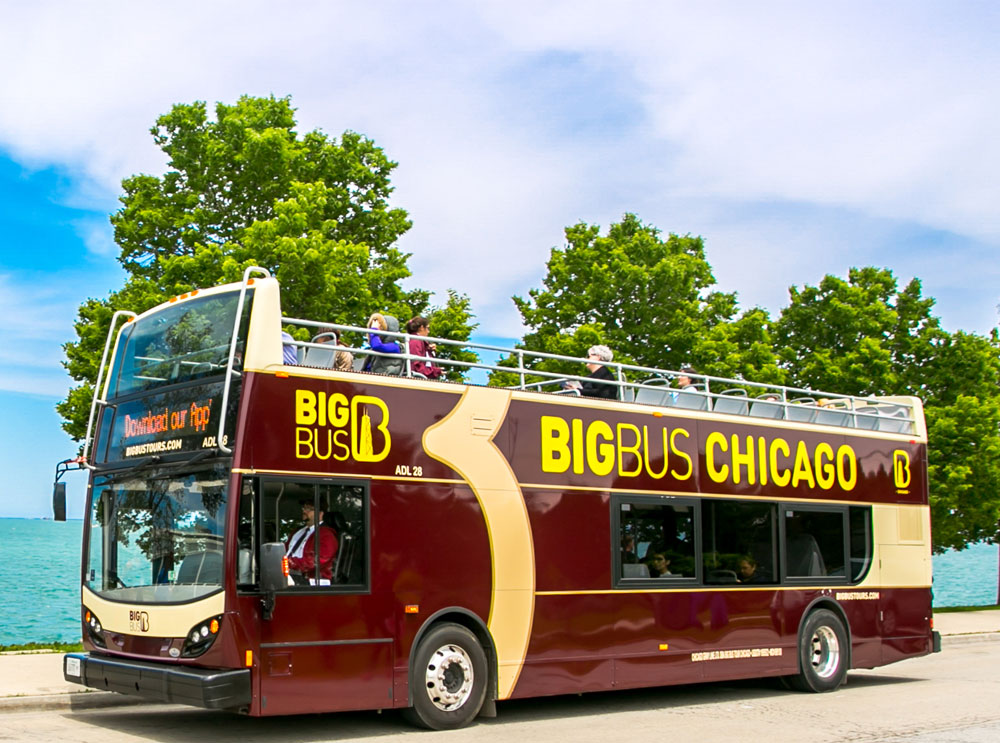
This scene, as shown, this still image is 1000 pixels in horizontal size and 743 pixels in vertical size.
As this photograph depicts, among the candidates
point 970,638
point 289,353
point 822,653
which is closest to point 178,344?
point 289,353

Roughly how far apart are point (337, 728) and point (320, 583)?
183 cm

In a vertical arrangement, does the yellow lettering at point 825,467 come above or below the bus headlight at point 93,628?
above

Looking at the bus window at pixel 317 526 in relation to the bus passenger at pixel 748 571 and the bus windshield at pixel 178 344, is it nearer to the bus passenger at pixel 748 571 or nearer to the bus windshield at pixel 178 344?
the bus windshield at pixel 178 344

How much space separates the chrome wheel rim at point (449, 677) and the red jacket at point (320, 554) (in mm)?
1479

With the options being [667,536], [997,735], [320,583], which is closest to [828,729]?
[997,735]

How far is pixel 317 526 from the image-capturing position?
10.1 m

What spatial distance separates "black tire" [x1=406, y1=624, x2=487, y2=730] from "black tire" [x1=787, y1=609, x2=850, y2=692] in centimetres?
531

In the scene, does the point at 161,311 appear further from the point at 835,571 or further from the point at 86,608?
the point at 835,571

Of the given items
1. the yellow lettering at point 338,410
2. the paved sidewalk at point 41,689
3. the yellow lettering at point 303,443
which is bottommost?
the paved sidewalk at point 41,689

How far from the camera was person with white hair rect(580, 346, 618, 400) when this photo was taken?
13047mm

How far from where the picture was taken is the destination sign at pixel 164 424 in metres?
9.87

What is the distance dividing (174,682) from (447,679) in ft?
9.03

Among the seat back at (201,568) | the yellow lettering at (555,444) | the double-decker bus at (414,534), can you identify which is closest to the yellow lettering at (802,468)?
the double-decker bus at (414,534)

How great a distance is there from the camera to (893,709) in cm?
1288
